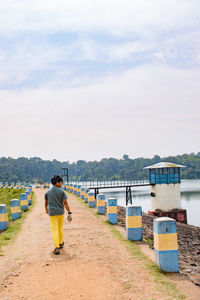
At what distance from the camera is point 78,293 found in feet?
17.5

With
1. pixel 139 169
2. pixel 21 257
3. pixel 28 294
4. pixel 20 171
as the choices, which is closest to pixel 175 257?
pixel 28 294

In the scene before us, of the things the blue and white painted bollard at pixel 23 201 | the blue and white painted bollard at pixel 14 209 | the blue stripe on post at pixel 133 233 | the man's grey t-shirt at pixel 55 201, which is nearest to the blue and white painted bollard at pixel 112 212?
the blue stripe on post at pixel 133 233

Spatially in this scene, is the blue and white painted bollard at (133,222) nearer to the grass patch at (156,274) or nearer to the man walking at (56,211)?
the grass patch at (156,274)

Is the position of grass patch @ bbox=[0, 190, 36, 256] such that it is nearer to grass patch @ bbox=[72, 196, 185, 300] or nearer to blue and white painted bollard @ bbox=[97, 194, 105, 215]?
grass patch @ bbox=[72, 196, 185, 300]

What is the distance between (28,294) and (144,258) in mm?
3017

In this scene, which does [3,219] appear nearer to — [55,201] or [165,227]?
[55,201]

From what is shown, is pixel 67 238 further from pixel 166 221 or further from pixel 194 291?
pixel 194 291

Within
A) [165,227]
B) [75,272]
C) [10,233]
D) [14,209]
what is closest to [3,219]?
[10,233]

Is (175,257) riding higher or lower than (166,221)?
lower

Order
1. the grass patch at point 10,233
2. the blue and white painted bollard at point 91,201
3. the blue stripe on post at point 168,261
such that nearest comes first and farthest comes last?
the blue stripe on post at point 168,261
the grass patch at point 10,233
the blue and white painted bollard at point 91,201

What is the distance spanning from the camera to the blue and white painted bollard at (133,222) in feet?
30.7

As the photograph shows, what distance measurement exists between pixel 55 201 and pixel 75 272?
2073 millimetres

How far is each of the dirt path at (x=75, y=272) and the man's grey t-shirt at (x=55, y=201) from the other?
1.02 metres

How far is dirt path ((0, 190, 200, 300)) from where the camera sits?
17.6 feet
